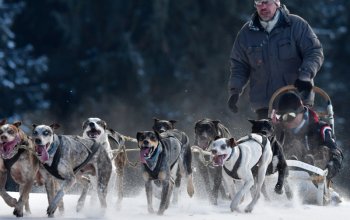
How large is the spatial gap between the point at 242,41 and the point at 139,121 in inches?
504

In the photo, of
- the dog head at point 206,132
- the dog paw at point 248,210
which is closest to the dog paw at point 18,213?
the dog paw at point 248,210

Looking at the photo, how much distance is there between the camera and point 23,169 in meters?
10.4

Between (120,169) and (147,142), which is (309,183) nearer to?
(120,169)

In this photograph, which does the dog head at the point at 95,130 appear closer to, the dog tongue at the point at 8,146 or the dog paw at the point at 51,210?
the dog tongue at the point at 8,146

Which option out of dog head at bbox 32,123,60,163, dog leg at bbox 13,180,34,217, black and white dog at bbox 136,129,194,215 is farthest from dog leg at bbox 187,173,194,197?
dog head at bbox 32,123,60,163

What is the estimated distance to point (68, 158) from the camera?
10398 mm

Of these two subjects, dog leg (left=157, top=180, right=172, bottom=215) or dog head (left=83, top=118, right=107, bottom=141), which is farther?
dog head (left=83, top=118, right=107, bottom=141)

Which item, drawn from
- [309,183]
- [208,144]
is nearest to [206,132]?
[208,144]

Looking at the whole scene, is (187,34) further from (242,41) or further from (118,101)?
(242,41)

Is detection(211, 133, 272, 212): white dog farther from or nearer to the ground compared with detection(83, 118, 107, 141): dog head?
nearer to the ground

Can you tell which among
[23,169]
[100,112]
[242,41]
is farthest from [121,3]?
[23,169]

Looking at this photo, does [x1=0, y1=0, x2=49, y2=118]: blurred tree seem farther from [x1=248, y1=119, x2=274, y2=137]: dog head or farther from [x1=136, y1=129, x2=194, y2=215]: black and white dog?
[x1=136, y1=129, x2=194, y2=215]: black and white dog

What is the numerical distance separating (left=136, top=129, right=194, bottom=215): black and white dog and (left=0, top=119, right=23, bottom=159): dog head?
0.95 meters

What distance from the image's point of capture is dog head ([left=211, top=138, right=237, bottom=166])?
10.9m
